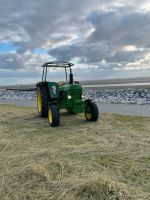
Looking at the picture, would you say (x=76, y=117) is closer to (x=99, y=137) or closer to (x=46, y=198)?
(x=99, y=137)

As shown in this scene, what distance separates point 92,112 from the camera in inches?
393

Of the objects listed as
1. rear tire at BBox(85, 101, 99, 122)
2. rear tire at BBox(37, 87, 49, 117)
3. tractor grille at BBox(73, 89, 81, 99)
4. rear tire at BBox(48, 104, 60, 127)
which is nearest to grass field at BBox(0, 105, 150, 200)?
rear tire at BBox(48, 104, 60, 127)

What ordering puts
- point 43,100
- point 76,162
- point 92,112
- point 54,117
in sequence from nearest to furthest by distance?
point 76,162
point 54,117
point 92,112
point 43,100

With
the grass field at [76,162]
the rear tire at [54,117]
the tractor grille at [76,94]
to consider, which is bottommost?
the grass field at [76,162]

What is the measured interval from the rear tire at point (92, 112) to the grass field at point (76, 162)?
69 centimetres

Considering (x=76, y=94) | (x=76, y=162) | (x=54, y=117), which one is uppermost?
(x=76, y=94)

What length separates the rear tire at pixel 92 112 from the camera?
392 inches

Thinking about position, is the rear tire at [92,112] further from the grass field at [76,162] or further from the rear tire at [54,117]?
the rear tire at [54,117]

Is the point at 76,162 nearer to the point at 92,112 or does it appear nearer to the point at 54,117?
the point at 54,117

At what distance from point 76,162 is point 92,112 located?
4.46 meters

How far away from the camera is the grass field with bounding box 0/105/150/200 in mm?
4316

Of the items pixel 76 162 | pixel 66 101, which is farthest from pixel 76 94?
pixel 76 162

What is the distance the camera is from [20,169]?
5.32 metres

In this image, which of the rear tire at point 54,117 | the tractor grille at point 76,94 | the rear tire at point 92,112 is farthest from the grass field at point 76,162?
the tractor grille at point 76,94
